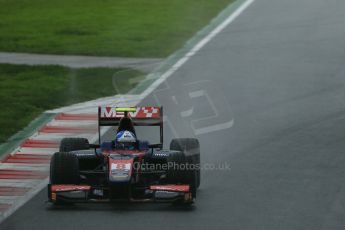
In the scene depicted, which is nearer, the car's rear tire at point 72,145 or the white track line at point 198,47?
the car's rear tire at point 72,145

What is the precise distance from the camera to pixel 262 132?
20.8m

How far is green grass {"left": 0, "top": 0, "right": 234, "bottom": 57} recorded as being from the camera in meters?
30.0

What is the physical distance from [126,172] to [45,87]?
989cm

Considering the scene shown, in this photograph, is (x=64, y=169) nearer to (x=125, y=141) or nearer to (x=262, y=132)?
(x=125, y=141)

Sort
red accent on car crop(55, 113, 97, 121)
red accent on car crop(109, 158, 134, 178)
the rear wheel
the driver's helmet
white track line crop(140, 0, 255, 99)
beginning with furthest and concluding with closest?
white track line crop(140, 0, 255, 99), red accent on car crop(55, 113, 97, 121), the driver's helmet, the rear wheel, red accent on car crop(109, 158, 134, 178)

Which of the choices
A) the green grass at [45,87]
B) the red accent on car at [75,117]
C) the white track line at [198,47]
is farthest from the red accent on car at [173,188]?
the white track line at [198,47]

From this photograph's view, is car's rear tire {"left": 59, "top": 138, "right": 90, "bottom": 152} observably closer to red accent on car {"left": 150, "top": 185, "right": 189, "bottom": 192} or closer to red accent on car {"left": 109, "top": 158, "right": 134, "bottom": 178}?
red accent on car {"left": 109, "top": 158, "right": 134, "bottom": 178}

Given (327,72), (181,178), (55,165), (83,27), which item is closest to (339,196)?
(181,178)

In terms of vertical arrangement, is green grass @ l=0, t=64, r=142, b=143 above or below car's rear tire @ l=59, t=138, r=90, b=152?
above

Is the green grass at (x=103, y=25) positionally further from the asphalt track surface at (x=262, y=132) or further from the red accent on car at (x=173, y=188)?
the red accent on car at (x=173, y=188)

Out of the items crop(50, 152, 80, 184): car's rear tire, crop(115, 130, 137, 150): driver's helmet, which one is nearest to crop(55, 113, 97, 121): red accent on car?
crop(115, 130, 137, 150): driver's helmet

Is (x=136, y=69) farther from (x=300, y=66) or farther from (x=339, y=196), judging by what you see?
(x=339, y=196)

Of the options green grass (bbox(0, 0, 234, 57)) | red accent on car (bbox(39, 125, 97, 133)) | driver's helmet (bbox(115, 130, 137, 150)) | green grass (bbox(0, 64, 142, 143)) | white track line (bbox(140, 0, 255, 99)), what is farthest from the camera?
green grass (bbox(0, 0, 234, 57))

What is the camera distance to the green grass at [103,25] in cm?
3000
